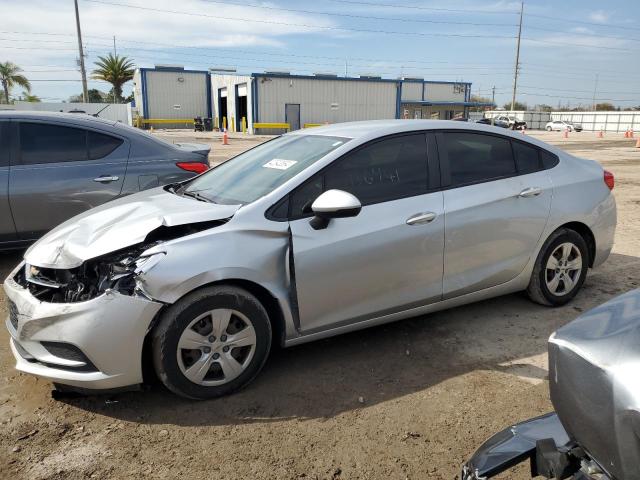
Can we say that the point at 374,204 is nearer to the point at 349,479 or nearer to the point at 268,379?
A: the point at 268,379

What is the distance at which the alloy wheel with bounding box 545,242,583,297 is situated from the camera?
14.2 ft

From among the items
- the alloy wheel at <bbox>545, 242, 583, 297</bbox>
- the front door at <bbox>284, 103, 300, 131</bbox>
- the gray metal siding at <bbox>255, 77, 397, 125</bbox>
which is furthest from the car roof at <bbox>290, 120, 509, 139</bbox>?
the front door at <bbox>284, 103, 300, 131</bbox>

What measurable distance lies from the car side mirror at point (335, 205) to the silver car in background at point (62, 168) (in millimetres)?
3005

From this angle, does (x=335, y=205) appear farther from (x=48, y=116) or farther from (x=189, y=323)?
(x=48, y=116)

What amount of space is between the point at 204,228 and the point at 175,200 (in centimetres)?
67

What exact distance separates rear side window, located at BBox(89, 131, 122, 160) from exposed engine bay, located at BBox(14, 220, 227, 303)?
101 inches

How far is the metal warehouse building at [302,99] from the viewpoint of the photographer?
139ft

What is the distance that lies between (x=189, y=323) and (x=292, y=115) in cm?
4234

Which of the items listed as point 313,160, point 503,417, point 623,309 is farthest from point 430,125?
point 623,309

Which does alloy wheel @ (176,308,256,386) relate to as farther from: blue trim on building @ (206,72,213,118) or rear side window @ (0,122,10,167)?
blue trim on building @ (206,72,213,118)

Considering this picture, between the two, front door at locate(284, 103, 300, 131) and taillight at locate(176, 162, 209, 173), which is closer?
taillight at locate(176, 162, 209, 173)

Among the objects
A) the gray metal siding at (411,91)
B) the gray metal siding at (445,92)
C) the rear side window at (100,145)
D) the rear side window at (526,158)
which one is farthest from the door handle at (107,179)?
the gray metal siding at (445,92)

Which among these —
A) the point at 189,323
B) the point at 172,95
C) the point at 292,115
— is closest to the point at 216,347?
the point at 189,323

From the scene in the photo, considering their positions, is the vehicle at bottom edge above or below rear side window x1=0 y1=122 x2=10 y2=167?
below
